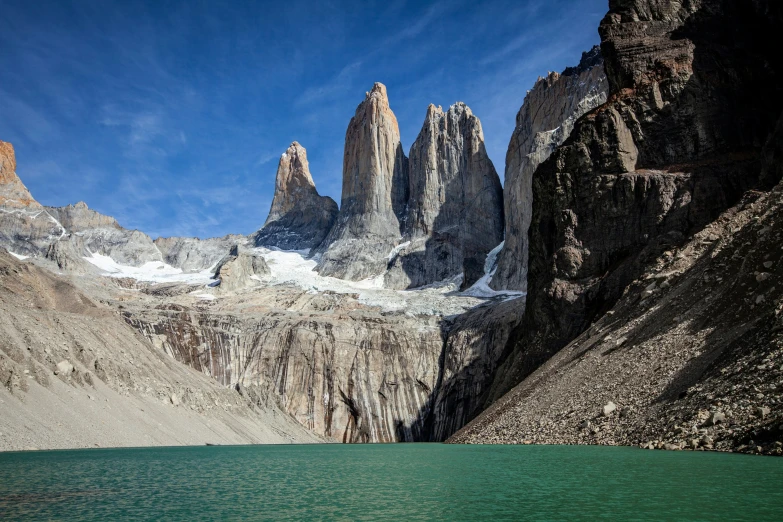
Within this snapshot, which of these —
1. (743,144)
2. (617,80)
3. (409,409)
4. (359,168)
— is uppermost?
(359,168)

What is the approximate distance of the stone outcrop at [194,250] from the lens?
452 feet

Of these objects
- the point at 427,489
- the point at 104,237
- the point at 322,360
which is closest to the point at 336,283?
the point at 322,360

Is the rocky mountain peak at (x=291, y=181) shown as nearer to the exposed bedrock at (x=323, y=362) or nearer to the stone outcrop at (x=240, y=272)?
the stone outcrop at (x=240, y=272)

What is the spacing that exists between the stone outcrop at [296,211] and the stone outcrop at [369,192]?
8344mm

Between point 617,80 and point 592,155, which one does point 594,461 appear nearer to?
point 592,155

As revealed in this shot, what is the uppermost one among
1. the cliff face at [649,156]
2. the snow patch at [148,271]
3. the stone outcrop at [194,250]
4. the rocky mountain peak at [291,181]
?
the rocky mountain peak at [291,181]

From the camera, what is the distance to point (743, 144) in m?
48.1

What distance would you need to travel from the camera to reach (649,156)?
51.0 m

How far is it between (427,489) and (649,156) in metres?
40.8

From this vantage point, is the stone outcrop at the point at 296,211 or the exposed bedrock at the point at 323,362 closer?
the exposed bedrock at the point at 323,362

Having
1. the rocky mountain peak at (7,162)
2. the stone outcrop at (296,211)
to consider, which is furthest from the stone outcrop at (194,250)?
the rocky mountain peak at (7,162)

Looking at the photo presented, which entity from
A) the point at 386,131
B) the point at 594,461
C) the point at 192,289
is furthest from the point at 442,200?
the point at 594,461

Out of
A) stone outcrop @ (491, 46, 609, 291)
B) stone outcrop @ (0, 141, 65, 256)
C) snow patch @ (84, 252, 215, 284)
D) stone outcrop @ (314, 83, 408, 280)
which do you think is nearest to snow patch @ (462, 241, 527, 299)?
stone outcrop @ (491, 46, 609, 291)

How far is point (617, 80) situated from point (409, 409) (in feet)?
130
